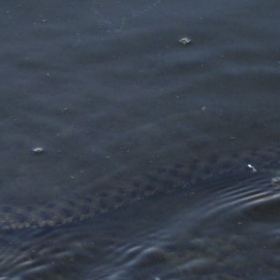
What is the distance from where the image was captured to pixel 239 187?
25.2ft

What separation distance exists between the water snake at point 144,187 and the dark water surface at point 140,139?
0.01m

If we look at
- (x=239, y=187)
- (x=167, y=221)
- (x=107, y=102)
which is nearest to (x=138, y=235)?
(x=167, y=221)

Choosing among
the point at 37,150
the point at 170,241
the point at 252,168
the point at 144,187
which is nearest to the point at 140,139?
the point at 144,187

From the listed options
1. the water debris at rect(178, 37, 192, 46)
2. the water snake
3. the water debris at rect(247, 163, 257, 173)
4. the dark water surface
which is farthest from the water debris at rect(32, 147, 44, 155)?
the water debris at rect(178, 37, 192, 46)

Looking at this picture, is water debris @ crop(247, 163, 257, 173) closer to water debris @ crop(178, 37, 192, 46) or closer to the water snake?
the water snake

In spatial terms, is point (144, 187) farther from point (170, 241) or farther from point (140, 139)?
point (170, 241)

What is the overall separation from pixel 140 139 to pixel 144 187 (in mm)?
552

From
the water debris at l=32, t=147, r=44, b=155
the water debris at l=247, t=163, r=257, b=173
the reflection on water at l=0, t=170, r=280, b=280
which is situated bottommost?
the reflection on water at l=0, t=170, r=280, b=280

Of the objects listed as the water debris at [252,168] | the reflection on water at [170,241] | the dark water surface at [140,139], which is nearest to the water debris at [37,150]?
the dark water surface at [140,139]

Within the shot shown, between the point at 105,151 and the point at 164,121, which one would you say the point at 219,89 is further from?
the point at 105,151

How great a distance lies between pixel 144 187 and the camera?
7844 millimetres

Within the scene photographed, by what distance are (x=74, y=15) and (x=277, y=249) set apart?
11.2 feet

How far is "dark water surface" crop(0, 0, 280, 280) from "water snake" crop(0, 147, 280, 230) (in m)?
0.01

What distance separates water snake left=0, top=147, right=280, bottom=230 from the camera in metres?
7.61
